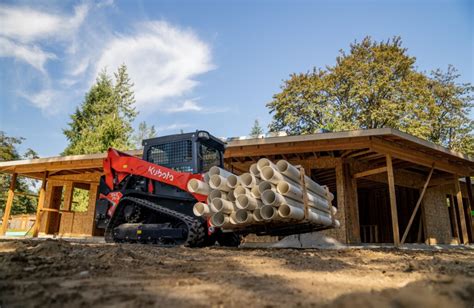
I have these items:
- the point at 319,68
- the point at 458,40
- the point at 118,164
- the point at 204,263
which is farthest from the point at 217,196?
the point at 319,68

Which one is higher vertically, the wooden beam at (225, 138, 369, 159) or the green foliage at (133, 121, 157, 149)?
the green foliage at (133, 121, 157, 149)

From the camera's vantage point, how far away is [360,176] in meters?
12.3

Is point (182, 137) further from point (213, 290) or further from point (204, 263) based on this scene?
point (213, 290)

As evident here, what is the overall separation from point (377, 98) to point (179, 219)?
22.9m

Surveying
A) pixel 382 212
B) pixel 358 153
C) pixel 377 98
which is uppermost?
pixel 377 98

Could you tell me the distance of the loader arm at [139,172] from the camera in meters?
7.55

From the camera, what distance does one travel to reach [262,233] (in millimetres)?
7078

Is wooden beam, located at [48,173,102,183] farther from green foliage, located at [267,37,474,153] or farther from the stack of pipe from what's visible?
green foliage, located at [267,37,474,153]

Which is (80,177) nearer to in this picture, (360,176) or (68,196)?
(68,196)

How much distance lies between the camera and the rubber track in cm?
706

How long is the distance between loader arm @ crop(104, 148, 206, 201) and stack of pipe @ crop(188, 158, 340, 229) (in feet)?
3.45

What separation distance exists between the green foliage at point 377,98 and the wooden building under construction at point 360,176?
28.0ft

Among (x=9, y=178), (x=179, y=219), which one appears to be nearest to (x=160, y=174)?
(x=179, y=219)

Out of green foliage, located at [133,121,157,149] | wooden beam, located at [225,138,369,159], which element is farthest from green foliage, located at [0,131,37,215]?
wooden beam, located at [225,138,369,159]
